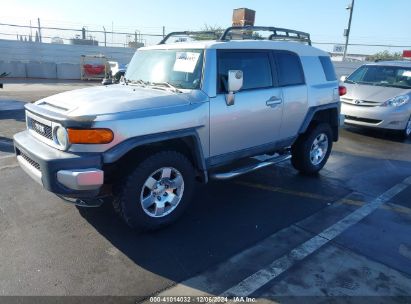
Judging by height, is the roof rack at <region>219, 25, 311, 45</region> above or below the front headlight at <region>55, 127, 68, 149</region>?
above

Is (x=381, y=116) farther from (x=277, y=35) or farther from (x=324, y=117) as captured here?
(x=277, y=35)

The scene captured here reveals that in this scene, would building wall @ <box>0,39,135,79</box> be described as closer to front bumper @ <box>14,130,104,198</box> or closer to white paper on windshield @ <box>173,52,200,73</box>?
white paper on windshield @ <box>173,52,200,73</box>

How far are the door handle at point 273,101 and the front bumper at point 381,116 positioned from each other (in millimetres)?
4477

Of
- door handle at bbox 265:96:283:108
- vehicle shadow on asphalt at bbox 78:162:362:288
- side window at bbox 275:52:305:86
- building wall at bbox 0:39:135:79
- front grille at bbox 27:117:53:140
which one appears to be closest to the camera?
vehicle shadow on asphalt at bbox 78:162:362:288

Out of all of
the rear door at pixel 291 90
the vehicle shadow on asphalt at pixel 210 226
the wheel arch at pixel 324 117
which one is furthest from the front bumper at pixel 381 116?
the rear door at pixel 291 90

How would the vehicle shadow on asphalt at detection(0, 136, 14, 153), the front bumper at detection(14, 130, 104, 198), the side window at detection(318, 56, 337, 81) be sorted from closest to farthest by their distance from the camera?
the front bumper at detection(14, 130, 104, 198) < the side window at detection(318, 56, 337, 81) < the vehicle shadow on asphalt at detection(0, 136, 14, 153)

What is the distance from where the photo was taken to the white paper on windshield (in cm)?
410

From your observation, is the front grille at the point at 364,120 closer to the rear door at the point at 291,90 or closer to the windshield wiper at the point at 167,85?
the rear door at the point at 291,90

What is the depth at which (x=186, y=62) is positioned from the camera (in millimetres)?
4164

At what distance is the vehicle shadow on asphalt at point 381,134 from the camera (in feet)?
28.2

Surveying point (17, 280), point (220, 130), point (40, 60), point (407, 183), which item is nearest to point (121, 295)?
point (17, 280)

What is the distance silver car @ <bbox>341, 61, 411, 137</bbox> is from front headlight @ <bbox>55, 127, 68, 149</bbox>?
7.14 metres

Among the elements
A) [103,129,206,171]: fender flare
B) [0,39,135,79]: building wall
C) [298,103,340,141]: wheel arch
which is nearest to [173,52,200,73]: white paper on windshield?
[103,129,206,171]: fender flare

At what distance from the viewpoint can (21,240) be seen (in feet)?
11.6
